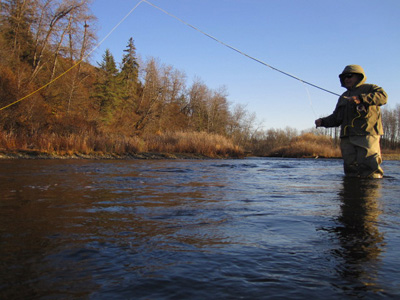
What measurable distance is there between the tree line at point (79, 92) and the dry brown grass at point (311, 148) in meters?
9.30

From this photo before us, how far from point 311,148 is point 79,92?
27187 mm

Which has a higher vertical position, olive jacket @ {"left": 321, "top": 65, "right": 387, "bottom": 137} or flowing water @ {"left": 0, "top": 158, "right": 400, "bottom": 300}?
olive jacket @ {"left": 321, "top": 65, "right": 387, "bottom": 137}

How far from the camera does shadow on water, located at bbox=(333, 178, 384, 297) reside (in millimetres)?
1654

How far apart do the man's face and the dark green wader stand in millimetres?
1249

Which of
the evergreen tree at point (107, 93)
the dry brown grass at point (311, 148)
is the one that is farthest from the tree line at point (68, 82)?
the dry brown grass at point (311, 148)

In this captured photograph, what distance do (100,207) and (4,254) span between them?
5.58 ft

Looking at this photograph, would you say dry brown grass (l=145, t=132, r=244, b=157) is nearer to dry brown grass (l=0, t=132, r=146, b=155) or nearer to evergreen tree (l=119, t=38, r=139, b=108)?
A: dry brown grass (l=0, t=132, r=146, b=155)

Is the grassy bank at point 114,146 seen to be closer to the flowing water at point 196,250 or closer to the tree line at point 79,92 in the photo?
the tree line at point 79,92

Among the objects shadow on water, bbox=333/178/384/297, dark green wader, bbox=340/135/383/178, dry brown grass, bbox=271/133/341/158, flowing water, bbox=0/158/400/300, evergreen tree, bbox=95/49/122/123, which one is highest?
evergreen tree, bbox=95/49/122/123

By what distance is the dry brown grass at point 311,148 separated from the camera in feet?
122

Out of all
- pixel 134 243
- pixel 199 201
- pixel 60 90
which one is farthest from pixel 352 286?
pixel 60 90

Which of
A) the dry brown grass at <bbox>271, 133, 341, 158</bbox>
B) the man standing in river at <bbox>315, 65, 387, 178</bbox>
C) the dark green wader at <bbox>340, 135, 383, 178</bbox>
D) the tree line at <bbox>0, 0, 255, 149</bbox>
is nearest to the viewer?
the man standing in river at <bbox>315, 65, 387, 178</bbox>

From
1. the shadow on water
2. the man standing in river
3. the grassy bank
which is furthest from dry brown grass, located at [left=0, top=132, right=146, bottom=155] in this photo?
the shadow on water

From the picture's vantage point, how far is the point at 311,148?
38.7 m
